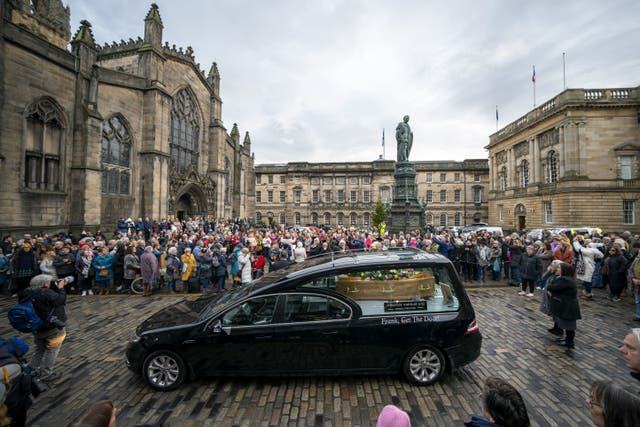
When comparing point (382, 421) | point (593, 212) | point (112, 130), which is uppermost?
point (112, 130)

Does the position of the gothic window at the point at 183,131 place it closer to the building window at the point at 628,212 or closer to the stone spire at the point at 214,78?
the stone spire at the point at 214,78

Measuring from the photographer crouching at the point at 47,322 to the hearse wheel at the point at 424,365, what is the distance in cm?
506

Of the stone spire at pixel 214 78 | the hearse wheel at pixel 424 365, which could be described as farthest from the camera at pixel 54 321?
the stone spire at pixel 214 78

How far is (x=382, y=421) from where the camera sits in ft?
5.16

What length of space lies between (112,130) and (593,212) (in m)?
39.3

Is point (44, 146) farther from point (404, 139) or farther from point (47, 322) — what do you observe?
point (404, 139)

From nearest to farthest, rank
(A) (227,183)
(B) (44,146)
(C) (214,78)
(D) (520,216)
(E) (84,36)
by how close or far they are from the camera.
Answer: (B) (44,146)
(E) (84,36)
(C) (214,78)
(A) (227,183)
(D) (520,216)

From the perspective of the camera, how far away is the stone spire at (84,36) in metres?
16.1

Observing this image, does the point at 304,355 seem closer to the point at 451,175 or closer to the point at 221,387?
the point at 221,387

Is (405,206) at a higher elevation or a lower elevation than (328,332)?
higher

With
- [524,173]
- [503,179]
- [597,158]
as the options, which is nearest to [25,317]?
[597,158]

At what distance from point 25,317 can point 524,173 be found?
41680 millimetres

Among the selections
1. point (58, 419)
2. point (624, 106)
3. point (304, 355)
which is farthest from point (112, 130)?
point (624, 106)

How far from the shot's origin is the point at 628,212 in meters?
25.6
